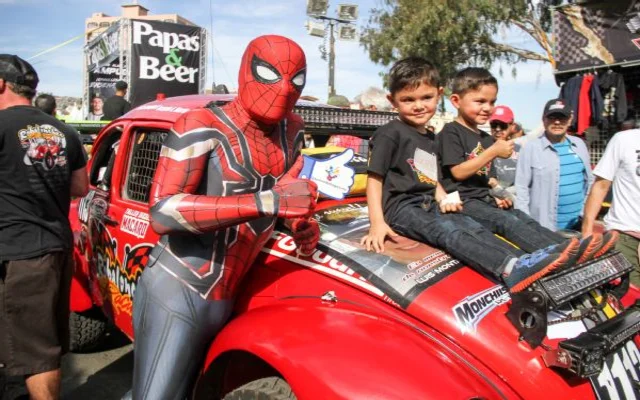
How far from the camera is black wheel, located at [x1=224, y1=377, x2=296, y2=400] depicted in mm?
1859

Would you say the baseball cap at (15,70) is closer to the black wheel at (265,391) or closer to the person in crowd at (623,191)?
the black wheel at (265,391)

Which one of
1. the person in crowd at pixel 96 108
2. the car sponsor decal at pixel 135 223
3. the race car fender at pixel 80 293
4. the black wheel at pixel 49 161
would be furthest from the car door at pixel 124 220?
the person in crowd at pixel 96 108

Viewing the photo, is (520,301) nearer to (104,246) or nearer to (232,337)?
(232,337)

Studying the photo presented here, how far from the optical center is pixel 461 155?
2.90 metres

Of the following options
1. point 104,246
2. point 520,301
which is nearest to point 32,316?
point 104,246

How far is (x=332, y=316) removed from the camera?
6.44ft

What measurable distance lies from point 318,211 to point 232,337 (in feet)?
3.04

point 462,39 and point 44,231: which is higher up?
point 462,39

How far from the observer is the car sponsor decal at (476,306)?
1.93m

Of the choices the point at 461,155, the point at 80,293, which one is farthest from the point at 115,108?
the point at 461,155

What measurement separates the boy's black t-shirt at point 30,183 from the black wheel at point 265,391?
4.53 feet

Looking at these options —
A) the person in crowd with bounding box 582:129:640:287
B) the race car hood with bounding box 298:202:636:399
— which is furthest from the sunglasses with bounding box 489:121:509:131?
the race car hood with bounding box 298:202:636:399

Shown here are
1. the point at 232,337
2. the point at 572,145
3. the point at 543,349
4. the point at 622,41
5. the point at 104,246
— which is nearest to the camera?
the point at 543,349

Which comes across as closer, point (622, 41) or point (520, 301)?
point (520, 301)
